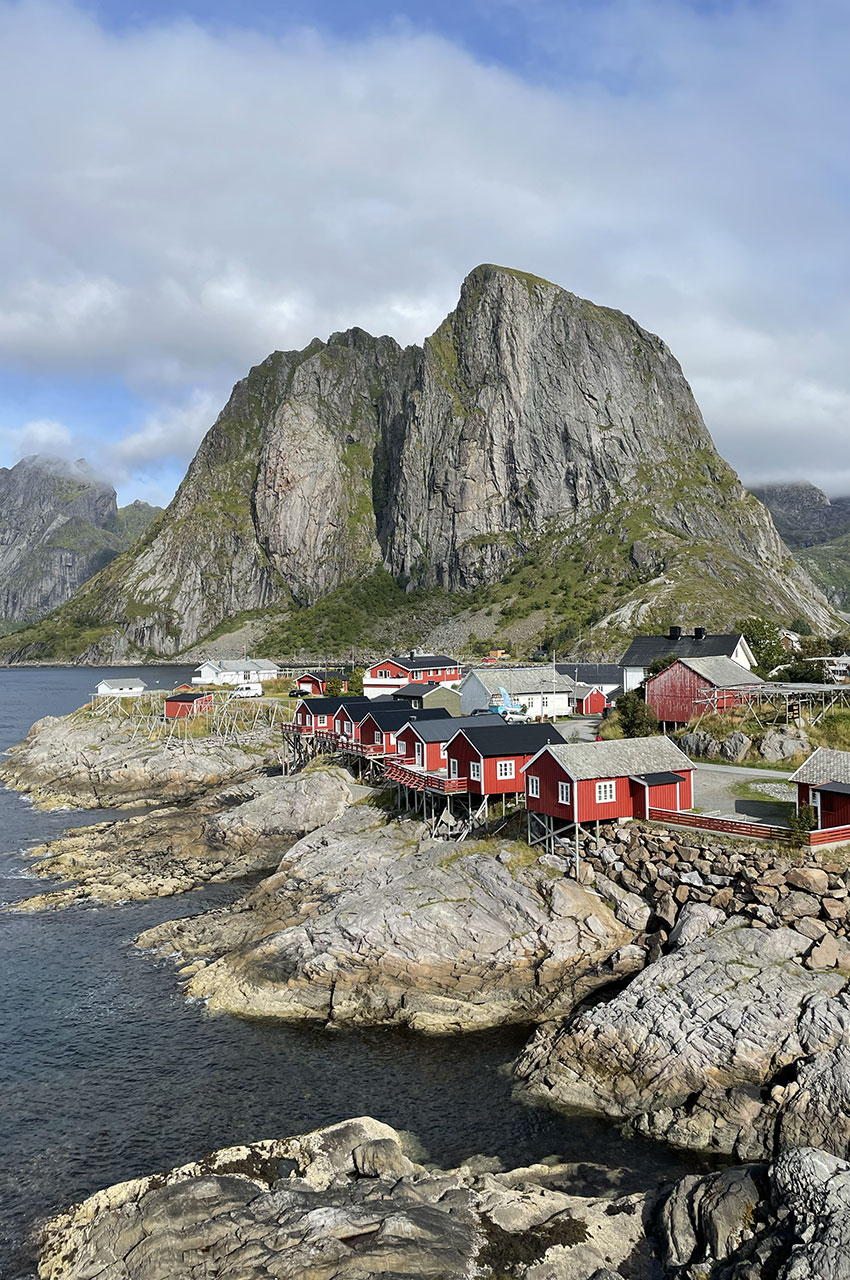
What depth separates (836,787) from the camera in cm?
3572

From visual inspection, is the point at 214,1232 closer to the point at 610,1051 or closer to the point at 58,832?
the point at 610,1051

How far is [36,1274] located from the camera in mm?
19953

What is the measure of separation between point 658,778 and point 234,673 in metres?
118

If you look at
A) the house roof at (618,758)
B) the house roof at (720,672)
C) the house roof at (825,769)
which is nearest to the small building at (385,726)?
the house roof at (720,672)

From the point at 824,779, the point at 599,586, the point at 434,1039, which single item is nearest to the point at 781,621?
the point at 599,586

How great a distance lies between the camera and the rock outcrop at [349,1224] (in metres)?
18.7

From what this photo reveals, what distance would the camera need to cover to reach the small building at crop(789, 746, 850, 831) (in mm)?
35406

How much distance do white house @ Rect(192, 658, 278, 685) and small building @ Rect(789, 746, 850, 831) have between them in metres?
119

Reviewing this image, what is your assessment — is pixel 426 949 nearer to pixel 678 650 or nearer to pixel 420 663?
pixel 678 650

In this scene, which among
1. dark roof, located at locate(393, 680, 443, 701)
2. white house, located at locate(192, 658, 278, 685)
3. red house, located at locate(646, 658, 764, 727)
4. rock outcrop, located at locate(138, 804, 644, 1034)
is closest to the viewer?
rock outcrop, located at locate(138, 804, 644, 1034)

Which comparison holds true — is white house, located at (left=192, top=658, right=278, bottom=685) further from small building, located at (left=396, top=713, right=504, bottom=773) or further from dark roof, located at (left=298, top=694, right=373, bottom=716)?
small building, located at (left=396, top=713, right=504, bottom=773)

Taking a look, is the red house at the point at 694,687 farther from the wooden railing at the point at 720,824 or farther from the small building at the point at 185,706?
the small building at the point at 185,706

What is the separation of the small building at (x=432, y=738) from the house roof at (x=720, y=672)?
15.4 m

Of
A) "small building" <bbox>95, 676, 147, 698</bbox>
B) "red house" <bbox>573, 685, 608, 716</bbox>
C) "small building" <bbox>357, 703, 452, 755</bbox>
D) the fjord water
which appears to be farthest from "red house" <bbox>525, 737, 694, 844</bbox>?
"small building" <bbox>95, 676, 147, 698</bbox>
